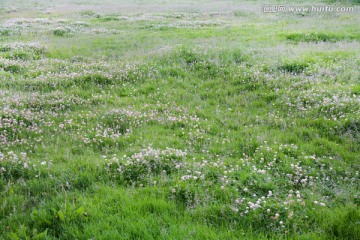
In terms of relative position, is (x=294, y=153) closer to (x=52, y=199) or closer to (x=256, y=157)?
(x=256, y=157)

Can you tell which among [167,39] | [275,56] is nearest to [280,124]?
[275,56]

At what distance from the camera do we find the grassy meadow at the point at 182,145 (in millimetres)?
4703

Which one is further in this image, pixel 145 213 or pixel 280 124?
pixel 280 124

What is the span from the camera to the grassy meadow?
4.70 m

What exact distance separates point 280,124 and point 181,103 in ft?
10.9

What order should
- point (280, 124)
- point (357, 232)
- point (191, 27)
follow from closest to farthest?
point (357, 232) → point (280, 124) → point (191, 27)

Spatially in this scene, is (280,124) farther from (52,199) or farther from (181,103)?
(52,199)

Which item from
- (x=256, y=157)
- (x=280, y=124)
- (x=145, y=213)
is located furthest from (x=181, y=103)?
(x=145, y=213)

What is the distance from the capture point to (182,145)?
24.1ft

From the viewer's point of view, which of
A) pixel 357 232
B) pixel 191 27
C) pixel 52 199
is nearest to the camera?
pixel 357 232

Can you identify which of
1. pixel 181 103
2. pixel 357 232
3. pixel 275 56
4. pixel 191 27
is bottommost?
pixel 357 232

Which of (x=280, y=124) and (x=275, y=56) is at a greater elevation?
(x=275, y=56)

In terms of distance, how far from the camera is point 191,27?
2661cm

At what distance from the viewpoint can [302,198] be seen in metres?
5.21
